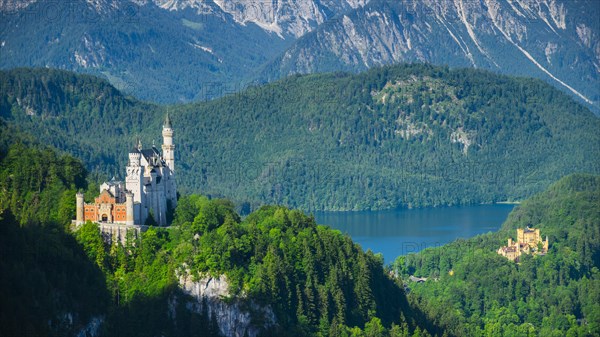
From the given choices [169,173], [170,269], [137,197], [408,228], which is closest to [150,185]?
[137,197]

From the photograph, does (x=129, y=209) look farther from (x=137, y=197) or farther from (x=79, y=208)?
(x=79, y=208)

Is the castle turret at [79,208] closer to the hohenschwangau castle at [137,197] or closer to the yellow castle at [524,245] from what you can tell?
the hohenschwangau castle at [137,197]

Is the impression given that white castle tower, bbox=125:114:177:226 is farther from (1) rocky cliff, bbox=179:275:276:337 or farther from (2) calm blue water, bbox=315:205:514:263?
(2) calm blue water, bbox=315:205:514:263

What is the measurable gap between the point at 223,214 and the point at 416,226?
7989 cm

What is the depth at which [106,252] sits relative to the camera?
3743 inches

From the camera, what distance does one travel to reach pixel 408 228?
576 ft

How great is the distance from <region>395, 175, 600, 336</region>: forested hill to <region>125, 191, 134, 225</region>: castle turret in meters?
23.0

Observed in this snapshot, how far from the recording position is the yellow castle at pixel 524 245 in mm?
134250

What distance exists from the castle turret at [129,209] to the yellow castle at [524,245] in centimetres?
4465

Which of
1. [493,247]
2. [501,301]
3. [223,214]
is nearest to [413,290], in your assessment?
[501,301]

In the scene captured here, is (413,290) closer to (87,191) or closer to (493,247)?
(493,247)

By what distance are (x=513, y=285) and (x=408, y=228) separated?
2003 inches

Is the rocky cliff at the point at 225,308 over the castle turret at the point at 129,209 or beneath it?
beneath

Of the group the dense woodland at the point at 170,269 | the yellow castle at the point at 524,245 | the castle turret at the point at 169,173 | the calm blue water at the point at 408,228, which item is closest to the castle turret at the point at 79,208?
the dense woodland at the point at 170,269
